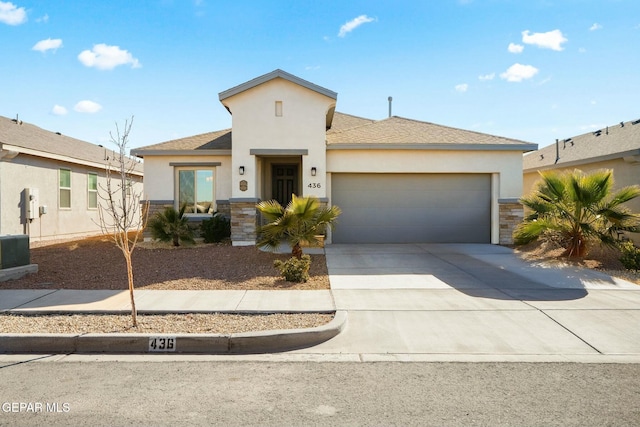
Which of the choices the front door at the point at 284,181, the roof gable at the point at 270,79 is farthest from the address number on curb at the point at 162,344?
the front door at the point at 284,181

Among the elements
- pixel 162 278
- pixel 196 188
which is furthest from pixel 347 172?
pixel 162 278

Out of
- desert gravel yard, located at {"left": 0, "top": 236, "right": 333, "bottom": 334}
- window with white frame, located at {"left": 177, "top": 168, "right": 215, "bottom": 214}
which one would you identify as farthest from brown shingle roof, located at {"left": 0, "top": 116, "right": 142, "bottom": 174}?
window with white frame, located at {"left": 177, "top": 168, "right": 215, "bottom": 214}

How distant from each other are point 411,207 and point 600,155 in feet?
21.6

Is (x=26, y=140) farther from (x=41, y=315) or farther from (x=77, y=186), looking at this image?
(x=41, y=315)

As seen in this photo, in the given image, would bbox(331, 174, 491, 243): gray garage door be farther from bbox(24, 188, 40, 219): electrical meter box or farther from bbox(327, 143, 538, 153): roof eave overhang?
bbox(24, 188, 40, 219): electrical meter box

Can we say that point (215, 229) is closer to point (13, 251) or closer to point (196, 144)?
point (196, 144)

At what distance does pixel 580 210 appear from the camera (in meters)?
10.6

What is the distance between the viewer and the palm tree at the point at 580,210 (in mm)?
10203

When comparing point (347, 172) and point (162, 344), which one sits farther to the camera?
point (347, 172)

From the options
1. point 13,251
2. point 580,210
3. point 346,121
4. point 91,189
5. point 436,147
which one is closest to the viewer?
point 13,251

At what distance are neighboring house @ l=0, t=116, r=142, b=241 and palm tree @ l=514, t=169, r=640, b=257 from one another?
12.1 m

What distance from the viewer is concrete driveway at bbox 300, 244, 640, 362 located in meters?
5.14

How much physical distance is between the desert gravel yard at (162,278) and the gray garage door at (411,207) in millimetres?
3120

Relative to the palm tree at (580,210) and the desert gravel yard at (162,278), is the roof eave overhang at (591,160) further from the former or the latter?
the desert gravel yard at (162,278)
